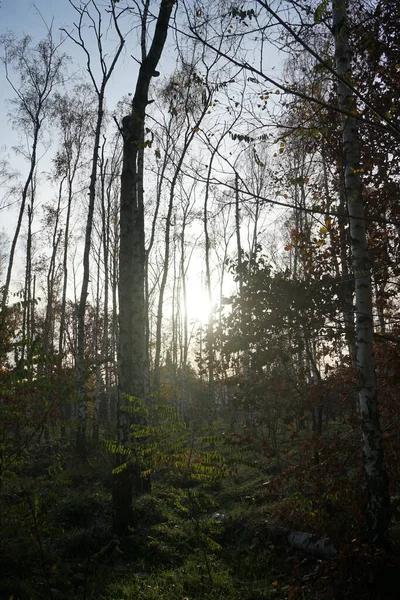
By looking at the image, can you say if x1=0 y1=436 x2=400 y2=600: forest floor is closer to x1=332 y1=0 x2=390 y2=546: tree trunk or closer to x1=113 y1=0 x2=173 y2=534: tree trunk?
x1=332 y1=0 x2=390 y2=546: tree trunk

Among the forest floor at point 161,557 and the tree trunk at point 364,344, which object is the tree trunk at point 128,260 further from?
the tree trunk at point 364,344

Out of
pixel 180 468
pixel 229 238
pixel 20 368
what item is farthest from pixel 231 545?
pixel 229 238

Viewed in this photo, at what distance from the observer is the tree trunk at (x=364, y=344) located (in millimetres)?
4191

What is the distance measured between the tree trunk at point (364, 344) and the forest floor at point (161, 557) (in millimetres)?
447

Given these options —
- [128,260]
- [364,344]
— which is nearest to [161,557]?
[364,344]

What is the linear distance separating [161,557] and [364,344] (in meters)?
3.82

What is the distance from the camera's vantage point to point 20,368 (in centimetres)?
424

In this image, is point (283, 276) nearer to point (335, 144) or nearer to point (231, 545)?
point (335, 144)

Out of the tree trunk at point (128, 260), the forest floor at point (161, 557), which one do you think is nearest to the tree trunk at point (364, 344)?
the forest floor at point (161, 557)

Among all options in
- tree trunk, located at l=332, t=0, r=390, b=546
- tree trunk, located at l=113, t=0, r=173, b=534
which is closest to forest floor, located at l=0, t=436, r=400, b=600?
tree trunk, located at l=332, t=0, r=390, b=546

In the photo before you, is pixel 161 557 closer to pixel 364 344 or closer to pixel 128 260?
pixel 364 344

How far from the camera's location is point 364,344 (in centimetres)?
454

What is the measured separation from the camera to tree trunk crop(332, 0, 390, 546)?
419 cm

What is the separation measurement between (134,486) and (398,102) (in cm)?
826
